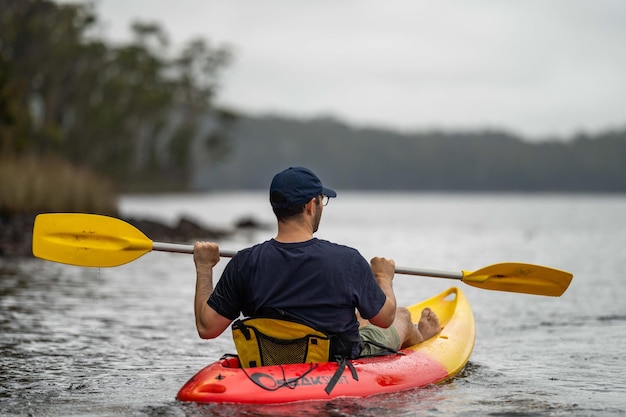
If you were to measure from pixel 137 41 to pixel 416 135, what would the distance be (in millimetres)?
93041

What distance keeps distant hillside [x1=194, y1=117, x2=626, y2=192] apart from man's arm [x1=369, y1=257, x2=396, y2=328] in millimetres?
136807

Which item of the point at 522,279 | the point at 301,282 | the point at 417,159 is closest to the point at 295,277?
the point at 301,282

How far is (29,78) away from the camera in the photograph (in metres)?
48.2

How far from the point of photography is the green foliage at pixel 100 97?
42844 mm

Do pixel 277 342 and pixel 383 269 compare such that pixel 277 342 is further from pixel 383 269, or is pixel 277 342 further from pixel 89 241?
pixel 89 241

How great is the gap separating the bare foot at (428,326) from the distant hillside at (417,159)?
135 metres

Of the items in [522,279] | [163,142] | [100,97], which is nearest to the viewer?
[522,279]

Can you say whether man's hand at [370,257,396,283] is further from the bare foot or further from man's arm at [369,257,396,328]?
the bare foot

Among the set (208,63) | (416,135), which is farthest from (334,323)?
(416,135)

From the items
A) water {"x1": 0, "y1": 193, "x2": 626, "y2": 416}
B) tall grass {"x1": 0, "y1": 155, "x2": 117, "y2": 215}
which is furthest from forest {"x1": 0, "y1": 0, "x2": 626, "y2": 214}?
water {"x1": 0, "y1": 193, "x2": 626, "y2": 416}

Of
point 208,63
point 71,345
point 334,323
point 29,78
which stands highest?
point 208,63

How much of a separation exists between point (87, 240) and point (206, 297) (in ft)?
4.84

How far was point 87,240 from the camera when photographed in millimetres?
6500

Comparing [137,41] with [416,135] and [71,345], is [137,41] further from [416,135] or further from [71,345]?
[416,135]
